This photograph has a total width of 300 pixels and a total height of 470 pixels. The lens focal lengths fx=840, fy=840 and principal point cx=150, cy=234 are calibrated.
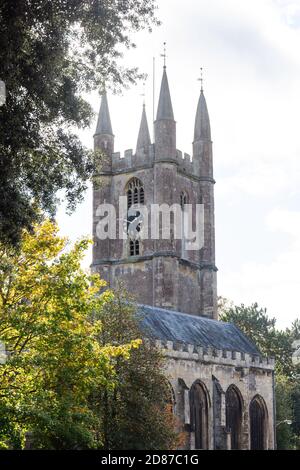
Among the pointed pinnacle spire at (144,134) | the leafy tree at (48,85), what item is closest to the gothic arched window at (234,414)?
the pointed pinnacle spire at (144,134)

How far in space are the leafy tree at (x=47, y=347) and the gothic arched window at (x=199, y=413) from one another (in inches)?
713

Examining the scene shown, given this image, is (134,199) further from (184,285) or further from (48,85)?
(48,85)

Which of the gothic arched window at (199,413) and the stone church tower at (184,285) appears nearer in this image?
the gothic arched window at (199,413)

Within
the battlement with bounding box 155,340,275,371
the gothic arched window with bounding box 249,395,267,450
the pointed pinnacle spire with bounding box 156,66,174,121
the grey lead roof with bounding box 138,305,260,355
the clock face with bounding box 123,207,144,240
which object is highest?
the pointed pinnacle spire with bounding box 156,66,174,121

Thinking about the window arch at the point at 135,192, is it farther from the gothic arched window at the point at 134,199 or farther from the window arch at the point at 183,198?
the window arch at the point at 183,198

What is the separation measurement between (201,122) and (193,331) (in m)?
19.4

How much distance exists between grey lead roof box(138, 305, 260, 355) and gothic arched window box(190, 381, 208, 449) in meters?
2.44

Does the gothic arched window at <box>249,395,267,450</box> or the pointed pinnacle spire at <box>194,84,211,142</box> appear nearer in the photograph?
the gothic arched window at <box>249,395,267,450</box>

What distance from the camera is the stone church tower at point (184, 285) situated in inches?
1679

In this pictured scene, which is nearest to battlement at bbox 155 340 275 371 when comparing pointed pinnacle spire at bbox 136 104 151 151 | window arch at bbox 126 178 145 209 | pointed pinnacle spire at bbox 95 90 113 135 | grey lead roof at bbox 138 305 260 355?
grey lead roof at bbox 138 305 260 355

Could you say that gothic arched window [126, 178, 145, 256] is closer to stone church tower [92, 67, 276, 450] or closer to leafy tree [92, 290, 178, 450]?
stone church tower [92, 67, 276, 450]

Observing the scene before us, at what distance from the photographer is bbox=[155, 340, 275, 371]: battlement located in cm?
4041
